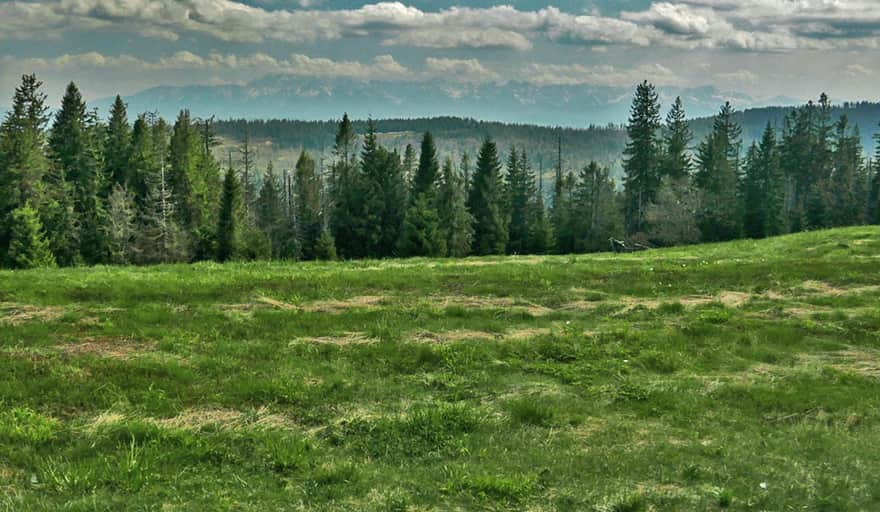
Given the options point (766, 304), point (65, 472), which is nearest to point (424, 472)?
point (65, 472)

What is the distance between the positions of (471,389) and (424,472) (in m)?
3.47

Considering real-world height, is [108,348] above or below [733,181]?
below

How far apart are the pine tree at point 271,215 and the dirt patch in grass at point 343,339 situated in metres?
79.4

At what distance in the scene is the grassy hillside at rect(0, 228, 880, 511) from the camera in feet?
26.7

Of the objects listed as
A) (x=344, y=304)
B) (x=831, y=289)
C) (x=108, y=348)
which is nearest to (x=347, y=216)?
(x=344, y=304)

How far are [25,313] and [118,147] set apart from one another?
274 feet

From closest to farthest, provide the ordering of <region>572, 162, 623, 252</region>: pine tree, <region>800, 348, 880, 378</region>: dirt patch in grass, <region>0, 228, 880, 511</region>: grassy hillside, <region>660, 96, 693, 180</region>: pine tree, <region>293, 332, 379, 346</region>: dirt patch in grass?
1. <region>0, 228, 880, 511</region>: grassy hillside
2. <region>800, 348, 880, 378</region>: dirt patch in grass
3. <region>293, 332, 379, 346</region>: dirt patch in grass
4. <region>572, 162, 623, 252</region>: pine tree
5. <region>660, 96, 693, 180</region>: pine tree

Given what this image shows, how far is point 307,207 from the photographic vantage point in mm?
103000

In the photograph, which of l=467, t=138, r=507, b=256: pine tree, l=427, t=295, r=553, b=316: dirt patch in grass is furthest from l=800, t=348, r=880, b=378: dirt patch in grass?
l=467, t=138, r=507, b=256: pine tree

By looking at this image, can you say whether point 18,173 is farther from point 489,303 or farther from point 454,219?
point 489,303

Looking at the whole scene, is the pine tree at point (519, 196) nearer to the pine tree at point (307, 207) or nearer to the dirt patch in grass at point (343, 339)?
the pine tree at point (307, 207)

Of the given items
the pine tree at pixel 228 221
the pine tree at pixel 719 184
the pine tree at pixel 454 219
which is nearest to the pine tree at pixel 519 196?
the pine tree at pixel 454 219

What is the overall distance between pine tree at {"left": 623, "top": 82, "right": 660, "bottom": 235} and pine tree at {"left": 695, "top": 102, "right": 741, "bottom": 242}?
6.44 metres

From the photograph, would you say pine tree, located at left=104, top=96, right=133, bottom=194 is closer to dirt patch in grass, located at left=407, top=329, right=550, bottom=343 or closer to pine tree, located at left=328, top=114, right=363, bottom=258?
pine tree, located at left=328, top=114, right=363, bottom=258
